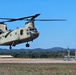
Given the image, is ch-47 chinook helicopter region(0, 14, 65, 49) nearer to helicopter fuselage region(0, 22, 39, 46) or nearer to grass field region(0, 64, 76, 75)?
helicopter fuselage region(0, 22, 39, 46)

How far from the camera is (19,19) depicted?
5384 cm

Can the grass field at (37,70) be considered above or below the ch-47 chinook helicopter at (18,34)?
below

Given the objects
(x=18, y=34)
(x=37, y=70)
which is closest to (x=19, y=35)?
(x=18, y=34)

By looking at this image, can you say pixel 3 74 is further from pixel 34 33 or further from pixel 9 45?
pixel 9 45

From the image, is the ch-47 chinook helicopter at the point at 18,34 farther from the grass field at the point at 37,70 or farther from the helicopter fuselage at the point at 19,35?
the grass field at the point at 37,70

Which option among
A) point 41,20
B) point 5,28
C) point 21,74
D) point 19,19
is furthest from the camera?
point 5,28

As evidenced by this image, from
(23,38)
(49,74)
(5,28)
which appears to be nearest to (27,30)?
(23,38)

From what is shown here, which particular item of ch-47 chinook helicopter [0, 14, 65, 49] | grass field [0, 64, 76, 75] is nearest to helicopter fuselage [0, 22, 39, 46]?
ch-47 chinook helicopter [0, 14, 65, 49]

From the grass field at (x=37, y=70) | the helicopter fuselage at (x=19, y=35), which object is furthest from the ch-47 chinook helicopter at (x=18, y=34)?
the grass field at (x=37, y=70)

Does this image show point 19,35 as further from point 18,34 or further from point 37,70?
point 37,70

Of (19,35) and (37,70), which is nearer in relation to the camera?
(37,70)

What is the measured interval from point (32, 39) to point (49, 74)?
25198 millimetres

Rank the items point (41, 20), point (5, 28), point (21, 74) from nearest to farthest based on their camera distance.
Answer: point (21, 74), point (41, 20), point (5, 28)

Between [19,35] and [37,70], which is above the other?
[19,35]
